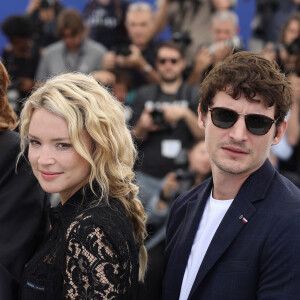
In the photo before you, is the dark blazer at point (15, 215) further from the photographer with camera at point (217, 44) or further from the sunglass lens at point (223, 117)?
the photographer with camera at point (217, 44)

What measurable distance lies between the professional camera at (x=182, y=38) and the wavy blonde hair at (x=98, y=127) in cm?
413

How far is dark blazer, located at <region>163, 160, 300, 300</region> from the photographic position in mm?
2217

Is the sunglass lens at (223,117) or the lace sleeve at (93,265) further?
the sunglass lens at (223,117)

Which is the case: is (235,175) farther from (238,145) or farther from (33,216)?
(33,216)

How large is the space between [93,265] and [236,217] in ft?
2.04

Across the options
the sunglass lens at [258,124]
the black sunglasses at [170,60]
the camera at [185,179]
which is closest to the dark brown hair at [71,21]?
the black sunglasses at [170,60]

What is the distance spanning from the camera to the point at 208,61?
6.41 meters

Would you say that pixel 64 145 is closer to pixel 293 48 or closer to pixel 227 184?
pixel 227 184

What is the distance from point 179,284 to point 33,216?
0.76 m

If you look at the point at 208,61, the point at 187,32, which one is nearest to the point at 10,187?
the point at 208,61

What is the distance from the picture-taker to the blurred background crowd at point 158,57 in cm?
543

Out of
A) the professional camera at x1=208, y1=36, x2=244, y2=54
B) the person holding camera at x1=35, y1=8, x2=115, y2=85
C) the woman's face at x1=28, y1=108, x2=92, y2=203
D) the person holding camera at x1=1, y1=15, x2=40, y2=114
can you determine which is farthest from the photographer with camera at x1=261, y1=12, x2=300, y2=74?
the woman's face at x1=28, y1=108, x2=92, y2=203

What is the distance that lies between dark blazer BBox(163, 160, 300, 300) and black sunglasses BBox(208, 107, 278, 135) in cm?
18

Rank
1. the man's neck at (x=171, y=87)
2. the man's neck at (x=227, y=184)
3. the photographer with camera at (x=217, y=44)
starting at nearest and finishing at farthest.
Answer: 1. the man's neck at (x=227, y=184)
2. the man's neck at (x=171, y=87)
3. the photographer with camera at (x=217, y=44)
